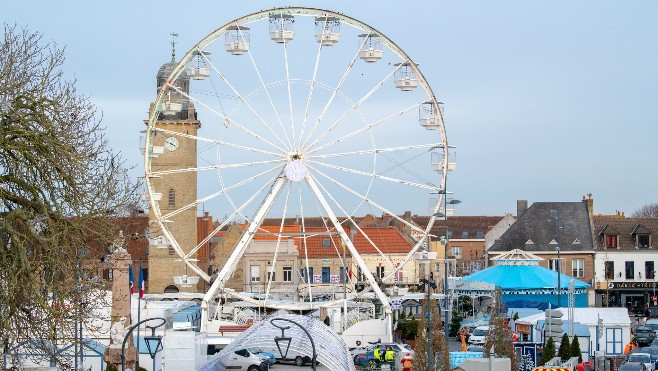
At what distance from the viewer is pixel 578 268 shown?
110m

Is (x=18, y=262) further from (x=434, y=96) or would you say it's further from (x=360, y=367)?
(x=434, y=96)

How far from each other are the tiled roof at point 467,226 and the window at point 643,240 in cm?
4029

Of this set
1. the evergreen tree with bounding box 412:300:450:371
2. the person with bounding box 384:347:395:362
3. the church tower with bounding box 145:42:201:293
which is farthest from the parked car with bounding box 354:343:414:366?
the church tower with bounding box 145:42:201:293

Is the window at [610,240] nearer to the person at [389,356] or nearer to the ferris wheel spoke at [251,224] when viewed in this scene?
the ferris wheel spoke at [251,224]

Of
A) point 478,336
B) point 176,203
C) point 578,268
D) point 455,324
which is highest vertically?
→ point 176,203

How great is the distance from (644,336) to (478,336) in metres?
9.76

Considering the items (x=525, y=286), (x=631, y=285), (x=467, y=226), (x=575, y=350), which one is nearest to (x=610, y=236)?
(x=631, y=285)

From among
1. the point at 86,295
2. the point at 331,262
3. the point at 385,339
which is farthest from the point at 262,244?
the point at 86,295

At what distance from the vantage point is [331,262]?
368 feet

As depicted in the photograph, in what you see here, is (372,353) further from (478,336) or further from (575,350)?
(478,336)

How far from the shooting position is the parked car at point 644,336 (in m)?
74.5

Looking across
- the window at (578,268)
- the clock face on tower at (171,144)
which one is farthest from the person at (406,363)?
the window at (578,268)

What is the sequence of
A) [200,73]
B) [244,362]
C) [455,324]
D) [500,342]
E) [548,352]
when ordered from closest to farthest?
[244,362] → [500,342] → [548,352] → [200,73] → [455,324]

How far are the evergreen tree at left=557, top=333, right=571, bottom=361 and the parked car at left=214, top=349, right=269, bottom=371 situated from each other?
1367cm
